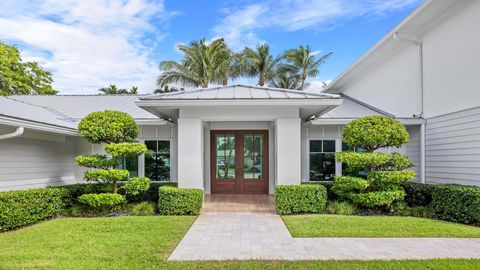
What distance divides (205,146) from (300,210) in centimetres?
495

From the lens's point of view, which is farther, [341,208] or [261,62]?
[261,62]

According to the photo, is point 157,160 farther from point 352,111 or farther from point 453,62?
point 453,62

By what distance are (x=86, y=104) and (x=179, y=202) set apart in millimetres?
7308

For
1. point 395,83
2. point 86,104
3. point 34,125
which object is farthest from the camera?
point 86,104

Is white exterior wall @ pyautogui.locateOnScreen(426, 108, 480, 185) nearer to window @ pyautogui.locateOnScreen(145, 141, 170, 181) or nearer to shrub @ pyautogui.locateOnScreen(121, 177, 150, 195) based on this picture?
shrub @ pyautogui.locateOnScreen(121, 177, 150, 195)

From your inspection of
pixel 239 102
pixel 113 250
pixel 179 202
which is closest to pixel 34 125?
pixel 179 202

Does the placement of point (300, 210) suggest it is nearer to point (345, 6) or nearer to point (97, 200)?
point (97, 200)

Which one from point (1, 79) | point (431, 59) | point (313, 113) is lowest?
point (313, 113)

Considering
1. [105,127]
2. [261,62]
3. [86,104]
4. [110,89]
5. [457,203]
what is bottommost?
[457,203]

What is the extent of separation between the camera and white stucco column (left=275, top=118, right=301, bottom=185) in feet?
29.3

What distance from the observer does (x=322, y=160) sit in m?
11.6

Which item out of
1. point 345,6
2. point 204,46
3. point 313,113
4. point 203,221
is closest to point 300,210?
point 203,221

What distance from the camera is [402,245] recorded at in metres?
5.55

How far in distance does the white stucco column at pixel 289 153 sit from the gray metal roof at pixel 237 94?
0.77m
